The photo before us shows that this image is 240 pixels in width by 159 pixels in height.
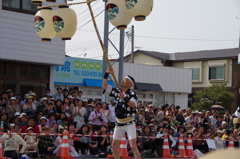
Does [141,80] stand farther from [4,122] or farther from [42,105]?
[4,122]

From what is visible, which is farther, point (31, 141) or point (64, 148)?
point (64, 148)

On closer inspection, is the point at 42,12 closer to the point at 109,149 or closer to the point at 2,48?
the point at 109,149

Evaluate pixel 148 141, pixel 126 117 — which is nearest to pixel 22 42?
pixel 148 141

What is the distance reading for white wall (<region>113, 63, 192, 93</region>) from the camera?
A: 3447 cm

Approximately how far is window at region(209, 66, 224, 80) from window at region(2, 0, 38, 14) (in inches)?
1322

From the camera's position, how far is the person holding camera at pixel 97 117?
15.1m

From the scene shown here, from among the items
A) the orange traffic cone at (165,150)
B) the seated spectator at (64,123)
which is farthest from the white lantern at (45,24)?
the orange traffic cone at (165,150)

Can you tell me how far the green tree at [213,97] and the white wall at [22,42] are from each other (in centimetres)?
2833

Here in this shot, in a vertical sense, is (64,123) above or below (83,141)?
above

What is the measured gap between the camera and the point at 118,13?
10.5 meters

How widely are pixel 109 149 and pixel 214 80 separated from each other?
3595 centimetres

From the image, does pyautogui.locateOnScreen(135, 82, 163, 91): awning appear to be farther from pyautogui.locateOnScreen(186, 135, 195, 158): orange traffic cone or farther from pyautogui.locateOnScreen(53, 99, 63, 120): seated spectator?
pyautogui.locateOnScreen(53, 99, 63, 120): seated spectator

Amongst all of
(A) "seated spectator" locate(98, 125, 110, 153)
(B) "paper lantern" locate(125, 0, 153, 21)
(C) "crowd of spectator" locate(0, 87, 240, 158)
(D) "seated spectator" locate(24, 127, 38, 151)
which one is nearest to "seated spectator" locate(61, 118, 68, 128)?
(C) "crowd of spectator" locate(0, 87, 240, 158)

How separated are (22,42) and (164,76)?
19.2m
